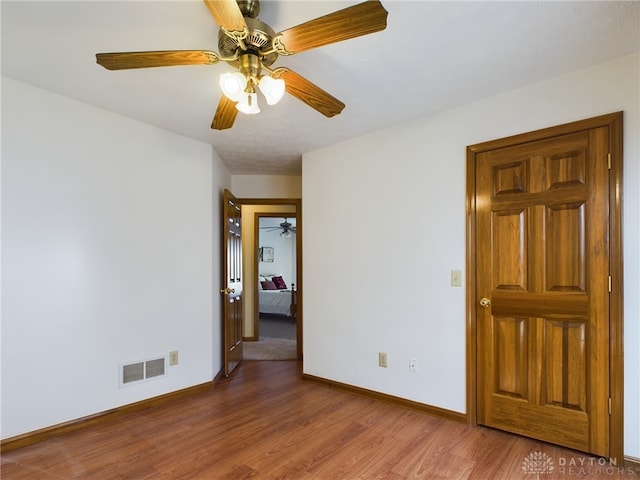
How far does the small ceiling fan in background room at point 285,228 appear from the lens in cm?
900

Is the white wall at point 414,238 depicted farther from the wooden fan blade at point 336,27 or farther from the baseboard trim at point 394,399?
the wooden fan blade at point 336,27

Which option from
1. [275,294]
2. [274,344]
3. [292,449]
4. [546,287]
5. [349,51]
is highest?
[349,51]

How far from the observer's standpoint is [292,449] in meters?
2.24

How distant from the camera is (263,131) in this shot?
3.06 m

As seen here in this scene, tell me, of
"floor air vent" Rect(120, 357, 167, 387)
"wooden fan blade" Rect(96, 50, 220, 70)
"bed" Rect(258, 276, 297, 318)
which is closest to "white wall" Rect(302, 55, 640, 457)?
"floor air vent" Rect(120, 357, 167, 387)

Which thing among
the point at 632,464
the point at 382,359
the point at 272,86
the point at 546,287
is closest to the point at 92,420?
the point at 382,359

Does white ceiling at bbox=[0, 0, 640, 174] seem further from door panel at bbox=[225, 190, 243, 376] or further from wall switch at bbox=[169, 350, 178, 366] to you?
wall switch at bbox=[169, 350, 178, 366]

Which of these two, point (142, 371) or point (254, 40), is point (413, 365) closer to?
point (142, 371)

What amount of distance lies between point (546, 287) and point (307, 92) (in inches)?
77.4

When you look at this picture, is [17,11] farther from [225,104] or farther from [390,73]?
[390,73]

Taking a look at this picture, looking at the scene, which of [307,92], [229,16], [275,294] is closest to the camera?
[229,16]

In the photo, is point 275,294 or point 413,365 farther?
point 275,294

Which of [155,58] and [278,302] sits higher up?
[155,58]

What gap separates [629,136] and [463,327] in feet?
5.16
